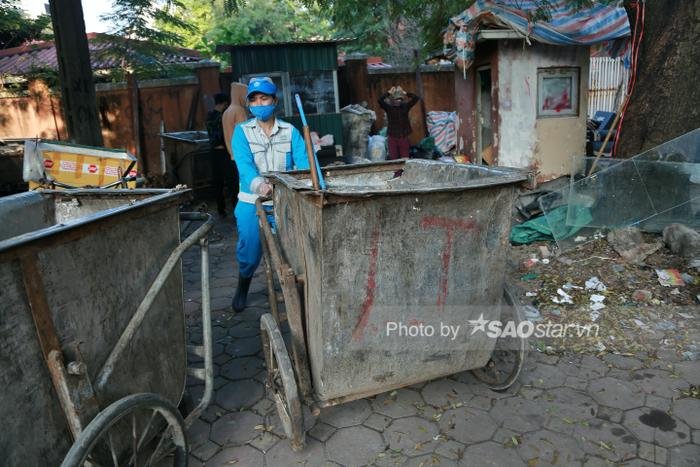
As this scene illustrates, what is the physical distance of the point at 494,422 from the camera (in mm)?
2707

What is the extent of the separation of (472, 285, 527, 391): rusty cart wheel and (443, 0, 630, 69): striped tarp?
414cm

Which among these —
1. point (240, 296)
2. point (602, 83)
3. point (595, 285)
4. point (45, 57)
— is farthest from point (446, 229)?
point (45, 57)

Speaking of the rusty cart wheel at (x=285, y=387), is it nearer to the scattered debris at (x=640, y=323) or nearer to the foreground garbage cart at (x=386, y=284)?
the foreground garbage cart at (x=386, y=284)

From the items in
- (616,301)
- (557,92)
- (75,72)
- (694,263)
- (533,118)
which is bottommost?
(616,301)

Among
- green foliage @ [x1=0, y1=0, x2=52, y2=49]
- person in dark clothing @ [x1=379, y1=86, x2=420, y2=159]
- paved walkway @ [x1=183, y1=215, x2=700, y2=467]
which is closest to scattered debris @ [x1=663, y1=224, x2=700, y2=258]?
paved walkway @ [x1=183, y1=215, x2=700, y2=467]

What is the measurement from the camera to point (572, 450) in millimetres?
2463

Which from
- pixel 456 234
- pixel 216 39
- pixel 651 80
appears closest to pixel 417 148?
pixel 651 80

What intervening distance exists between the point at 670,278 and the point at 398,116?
5.74 metres

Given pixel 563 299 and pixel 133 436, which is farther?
pixel 563 299

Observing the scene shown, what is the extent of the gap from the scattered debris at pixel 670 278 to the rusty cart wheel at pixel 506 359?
5.73 ft

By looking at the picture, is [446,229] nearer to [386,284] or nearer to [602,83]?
[386,284]

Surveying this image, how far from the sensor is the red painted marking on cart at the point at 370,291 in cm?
219

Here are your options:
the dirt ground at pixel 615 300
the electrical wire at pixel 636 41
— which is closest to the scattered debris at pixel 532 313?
the dirt ground at pixel 615 300

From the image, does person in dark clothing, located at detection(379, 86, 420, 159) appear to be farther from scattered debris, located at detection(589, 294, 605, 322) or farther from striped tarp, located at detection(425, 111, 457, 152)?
scattered debris, located at detection(589, 294, 605, 322)
